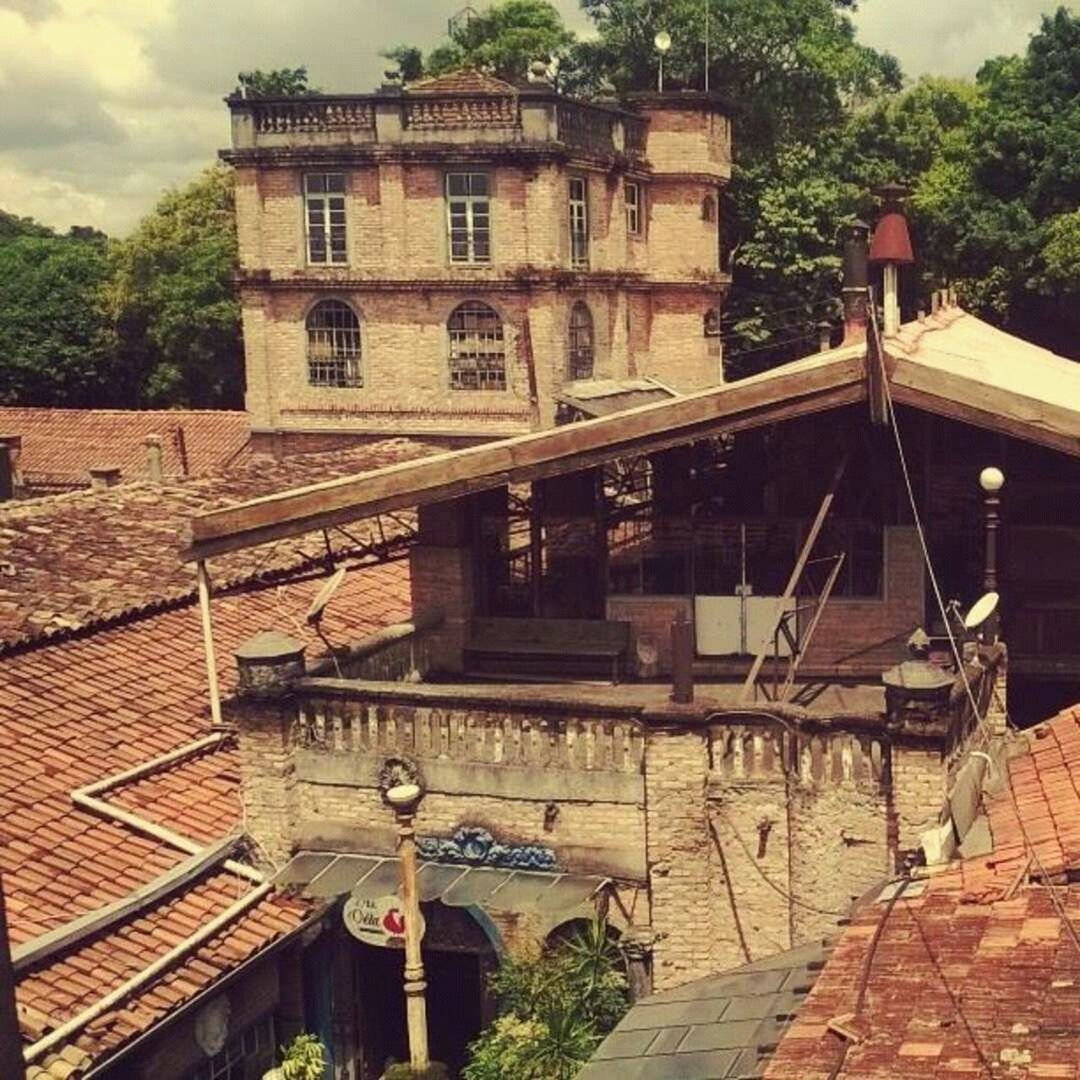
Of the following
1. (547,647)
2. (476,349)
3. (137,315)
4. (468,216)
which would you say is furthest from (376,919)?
(137,315)

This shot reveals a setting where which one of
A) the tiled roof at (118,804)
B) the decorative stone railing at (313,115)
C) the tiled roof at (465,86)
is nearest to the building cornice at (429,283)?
the decorative stone railing at (313,115)

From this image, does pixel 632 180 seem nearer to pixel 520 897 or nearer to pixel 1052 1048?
pixel 520 897

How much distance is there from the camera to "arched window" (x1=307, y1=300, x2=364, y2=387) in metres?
39.2

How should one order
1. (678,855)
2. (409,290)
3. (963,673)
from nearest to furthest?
(963,673) → (678,855) → (409,290)

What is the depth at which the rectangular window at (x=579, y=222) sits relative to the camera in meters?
39.1

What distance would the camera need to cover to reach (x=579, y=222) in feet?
130

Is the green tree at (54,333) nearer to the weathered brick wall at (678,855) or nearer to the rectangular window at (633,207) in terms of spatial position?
the rectangular window at (633,207)

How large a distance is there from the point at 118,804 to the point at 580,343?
2848 centimetres

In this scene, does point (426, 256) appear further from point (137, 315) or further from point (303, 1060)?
point (303, 1060)

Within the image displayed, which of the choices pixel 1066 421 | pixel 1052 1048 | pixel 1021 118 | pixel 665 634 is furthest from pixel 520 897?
pixel 1021 118

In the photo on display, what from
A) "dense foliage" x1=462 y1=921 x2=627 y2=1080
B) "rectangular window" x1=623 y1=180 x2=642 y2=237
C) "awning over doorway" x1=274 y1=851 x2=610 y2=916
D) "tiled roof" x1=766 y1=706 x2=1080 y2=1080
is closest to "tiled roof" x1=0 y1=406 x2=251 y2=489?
"rectangular window" x1=623 y1=180 x2=642 y2=237

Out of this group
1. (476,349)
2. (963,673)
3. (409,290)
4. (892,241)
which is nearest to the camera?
(963,673)

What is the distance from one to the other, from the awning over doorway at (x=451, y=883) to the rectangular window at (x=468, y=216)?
88.9ft

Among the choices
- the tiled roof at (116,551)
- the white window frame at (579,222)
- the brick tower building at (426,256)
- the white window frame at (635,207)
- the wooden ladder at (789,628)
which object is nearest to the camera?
the wooden ladder at (789,628)
